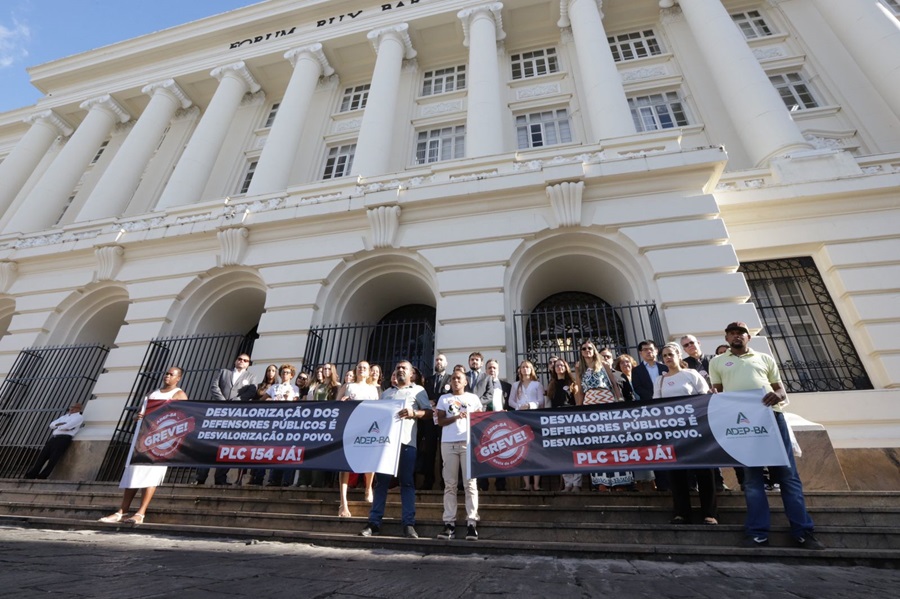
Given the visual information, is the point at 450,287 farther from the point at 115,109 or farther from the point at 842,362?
the point at 115,109

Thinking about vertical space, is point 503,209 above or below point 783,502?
above

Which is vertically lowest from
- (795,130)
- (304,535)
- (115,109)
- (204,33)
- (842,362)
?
(304,535)

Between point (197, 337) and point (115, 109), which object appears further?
point (115, 109)

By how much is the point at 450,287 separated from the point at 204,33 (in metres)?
19.6

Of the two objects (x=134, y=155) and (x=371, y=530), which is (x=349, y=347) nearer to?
(x=371, y=530)

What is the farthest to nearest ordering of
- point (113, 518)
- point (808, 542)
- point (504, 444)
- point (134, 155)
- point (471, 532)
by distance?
point (134, 155)
point (113, 518)
point (504, 444)
point (471, 532)
point (808, 542)

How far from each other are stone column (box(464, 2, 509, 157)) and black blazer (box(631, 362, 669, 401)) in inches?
305

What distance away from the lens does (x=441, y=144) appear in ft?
51.6

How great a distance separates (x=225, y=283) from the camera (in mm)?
11234

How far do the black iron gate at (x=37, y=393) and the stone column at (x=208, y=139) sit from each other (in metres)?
5.34

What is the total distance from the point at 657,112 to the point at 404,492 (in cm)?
1491

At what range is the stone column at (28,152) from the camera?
18.9m

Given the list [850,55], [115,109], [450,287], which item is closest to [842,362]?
[450,287]

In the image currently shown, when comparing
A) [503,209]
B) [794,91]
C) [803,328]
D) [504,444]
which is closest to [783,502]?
[504,444]
